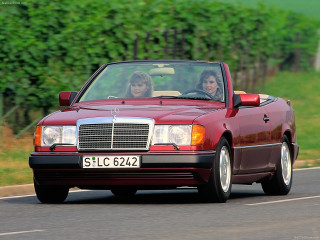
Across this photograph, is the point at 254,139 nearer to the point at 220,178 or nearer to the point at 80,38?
the point at 220,178

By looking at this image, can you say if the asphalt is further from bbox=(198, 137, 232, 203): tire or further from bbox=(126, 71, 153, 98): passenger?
bbox=(198, 137, 232, 203): tire

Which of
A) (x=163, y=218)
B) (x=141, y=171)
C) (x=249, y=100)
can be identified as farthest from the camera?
(x=249, y=100)

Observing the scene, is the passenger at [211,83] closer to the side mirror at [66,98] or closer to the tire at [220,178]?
the tire at [220,178]

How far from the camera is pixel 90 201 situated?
11758 mm

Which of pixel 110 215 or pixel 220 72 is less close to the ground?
pixel 220 72

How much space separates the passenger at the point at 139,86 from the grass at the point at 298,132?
7.85 ft

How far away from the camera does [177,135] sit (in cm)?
1055

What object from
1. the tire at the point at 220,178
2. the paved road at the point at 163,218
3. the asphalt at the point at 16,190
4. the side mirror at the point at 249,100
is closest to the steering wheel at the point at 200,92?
the side mirror at the point at 249,100

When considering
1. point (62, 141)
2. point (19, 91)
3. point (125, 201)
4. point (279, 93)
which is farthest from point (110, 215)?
point (279, 93)

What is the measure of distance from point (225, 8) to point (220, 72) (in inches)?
559

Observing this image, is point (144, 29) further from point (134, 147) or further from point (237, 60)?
point (134, 147)

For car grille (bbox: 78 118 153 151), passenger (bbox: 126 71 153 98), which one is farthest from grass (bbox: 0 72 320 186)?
car grille (bbox: 78 118 153 151)

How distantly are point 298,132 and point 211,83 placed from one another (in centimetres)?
1208

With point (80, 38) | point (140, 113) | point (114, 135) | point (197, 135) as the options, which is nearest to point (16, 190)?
point (114, 135)
